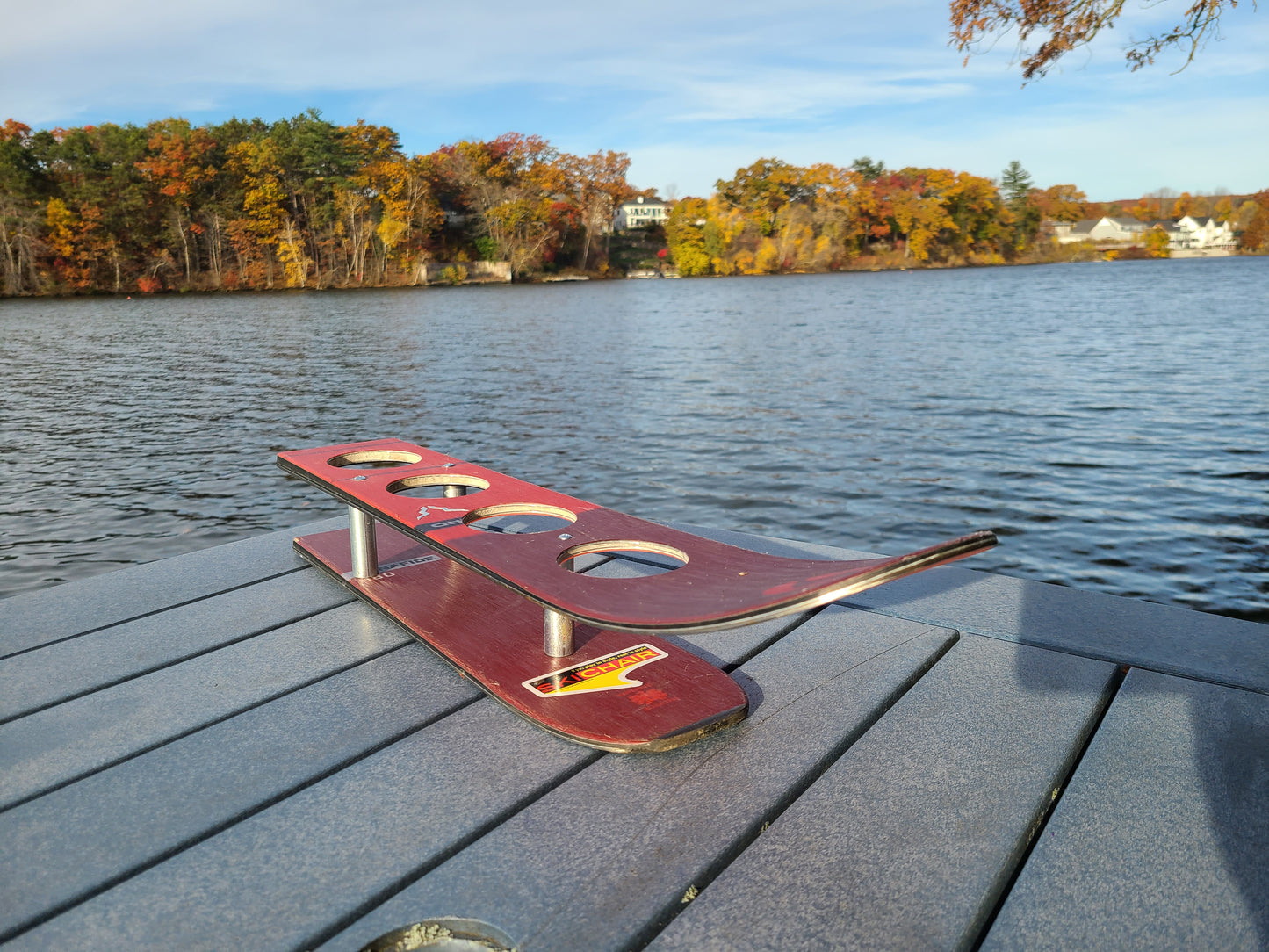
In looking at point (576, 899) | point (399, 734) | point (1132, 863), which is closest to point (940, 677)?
point (1132, 863)

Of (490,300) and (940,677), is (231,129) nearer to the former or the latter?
(490,300)

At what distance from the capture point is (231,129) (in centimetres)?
5716

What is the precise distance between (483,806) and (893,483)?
324 inches

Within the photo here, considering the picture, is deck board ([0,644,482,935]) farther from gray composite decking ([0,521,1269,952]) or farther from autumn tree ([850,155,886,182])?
autumn tree ([850,155,886,182])

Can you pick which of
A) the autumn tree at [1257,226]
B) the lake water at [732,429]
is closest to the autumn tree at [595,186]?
the lake water at [732,429]

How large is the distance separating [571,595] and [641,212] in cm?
13543

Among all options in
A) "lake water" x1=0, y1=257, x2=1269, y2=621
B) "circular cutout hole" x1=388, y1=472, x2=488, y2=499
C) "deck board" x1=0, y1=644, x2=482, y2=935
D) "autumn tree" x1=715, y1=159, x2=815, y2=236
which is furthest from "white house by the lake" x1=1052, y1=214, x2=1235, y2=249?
"deck board" x1=0, y1=644, x2=482, y2=935

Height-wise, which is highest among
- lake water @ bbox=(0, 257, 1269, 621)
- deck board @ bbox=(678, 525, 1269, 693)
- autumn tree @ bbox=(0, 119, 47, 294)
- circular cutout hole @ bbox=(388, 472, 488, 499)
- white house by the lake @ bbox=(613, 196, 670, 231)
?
white house by the lake @ bbox=(613, 196, 670, 231)

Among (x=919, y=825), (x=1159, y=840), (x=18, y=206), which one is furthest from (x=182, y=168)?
(x=1159, y=840)

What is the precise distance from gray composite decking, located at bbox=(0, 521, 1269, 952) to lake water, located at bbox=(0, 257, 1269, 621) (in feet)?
15.5

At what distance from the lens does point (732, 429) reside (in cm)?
1235

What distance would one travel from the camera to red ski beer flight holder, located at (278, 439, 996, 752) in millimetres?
1764

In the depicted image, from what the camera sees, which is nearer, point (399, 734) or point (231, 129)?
point (399, 734)

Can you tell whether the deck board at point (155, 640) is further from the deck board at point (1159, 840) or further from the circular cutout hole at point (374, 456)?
the deck board at point (1159, 840)
